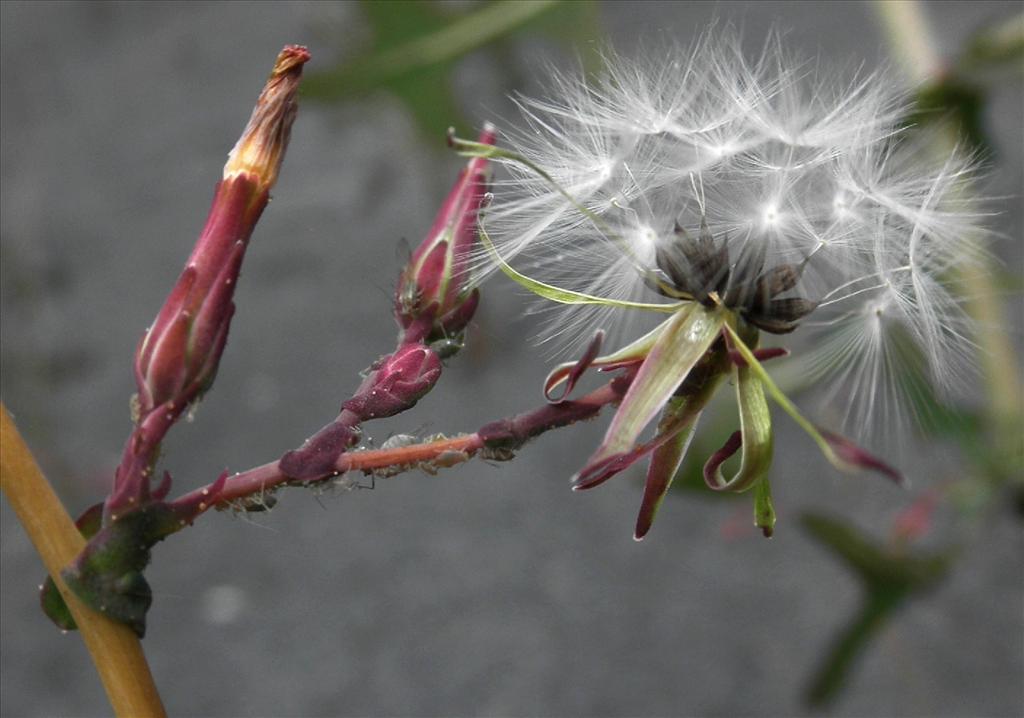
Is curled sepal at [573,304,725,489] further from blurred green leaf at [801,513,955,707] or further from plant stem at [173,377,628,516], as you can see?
blurred green leaf at [801,513,955,707]

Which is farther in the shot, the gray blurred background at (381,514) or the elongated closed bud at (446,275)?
the gray blurred background at (381,514)

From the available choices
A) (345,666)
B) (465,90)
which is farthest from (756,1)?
(345,666)

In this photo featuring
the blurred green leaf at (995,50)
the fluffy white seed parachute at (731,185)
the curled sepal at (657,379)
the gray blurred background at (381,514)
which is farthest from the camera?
the gray blurred background at (381,514)

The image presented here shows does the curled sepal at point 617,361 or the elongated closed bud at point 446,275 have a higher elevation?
the elongated closed bud at point 446,275

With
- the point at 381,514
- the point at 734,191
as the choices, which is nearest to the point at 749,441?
the point at 734,191

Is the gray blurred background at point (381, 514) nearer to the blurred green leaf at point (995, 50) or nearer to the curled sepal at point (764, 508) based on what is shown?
the blurred green leaf at point (995, 50)

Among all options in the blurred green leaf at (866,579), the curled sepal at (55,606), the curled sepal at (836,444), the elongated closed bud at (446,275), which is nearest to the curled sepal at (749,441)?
the curled sepal at (836,444)
